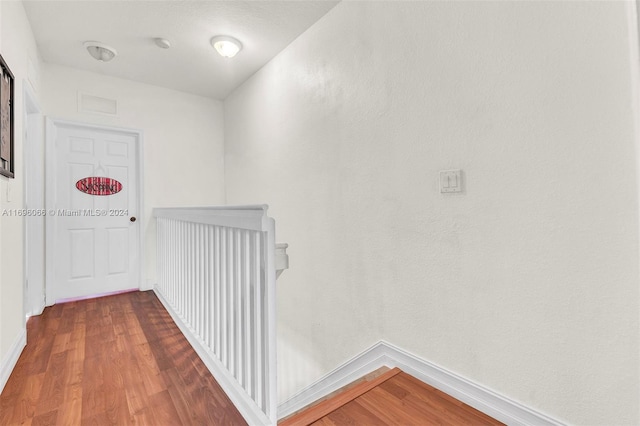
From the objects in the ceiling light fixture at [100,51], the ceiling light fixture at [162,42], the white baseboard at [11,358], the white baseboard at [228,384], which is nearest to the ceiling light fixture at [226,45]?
the ceiling light fixture at [162,42]

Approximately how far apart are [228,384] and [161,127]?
331 cm

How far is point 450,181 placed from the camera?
1610 mm

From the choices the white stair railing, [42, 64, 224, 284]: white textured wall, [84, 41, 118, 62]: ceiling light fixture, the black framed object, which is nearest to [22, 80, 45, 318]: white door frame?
[42, 64, 224, 284]: white textured wall

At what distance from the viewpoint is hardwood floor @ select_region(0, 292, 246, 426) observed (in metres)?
1.42

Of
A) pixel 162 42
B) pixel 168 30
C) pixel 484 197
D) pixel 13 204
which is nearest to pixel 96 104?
pixel 162 42

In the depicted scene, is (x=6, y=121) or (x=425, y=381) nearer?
(x=425, y=381)

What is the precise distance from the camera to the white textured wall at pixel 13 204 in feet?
5.78

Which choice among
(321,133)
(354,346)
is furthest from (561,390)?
(321,133)

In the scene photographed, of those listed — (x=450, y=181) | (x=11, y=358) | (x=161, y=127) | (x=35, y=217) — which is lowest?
(x=11, y=358)

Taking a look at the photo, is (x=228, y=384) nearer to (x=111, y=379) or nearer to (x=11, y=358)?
(x=111, y=379)

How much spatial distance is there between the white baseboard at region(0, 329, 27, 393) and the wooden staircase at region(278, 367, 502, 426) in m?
1.55

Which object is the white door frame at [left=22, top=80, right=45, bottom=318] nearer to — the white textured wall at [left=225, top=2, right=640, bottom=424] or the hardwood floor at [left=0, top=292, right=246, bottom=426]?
the hardwood floor at [left=0, top=292, right=246, bottom=426]

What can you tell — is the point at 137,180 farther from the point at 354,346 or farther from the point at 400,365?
the point at 400,365

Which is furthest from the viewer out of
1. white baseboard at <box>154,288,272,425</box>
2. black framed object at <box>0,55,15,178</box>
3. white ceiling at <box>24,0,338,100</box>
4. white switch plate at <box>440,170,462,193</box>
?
white ceiling at <box>24,0,338,100</box>
